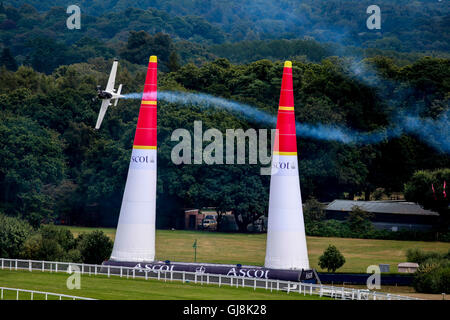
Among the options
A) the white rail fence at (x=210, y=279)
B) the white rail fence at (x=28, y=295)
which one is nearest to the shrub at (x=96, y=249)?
the white rail fence at (x=210, y=279)

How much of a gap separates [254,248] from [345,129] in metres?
23.4

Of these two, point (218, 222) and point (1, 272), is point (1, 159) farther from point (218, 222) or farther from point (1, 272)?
point (1, 272)

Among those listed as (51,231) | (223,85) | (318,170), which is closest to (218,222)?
(318,170)

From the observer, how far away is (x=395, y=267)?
7138cm

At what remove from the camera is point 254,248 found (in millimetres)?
81688

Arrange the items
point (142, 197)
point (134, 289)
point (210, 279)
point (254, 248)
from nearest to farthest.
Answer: point (134, 289)
point (210, 279)
point (142, 197)
point (254, 248)

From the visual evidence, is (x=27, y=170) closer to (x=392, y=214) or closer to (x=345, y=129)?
(x=345, y=129)

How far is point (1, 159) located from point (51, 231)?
33.5 m

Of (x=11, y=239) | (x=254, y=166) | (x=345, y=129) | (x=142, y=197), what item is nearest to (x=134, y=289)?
(x=142, y=197)

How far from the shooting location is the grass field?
249 ft

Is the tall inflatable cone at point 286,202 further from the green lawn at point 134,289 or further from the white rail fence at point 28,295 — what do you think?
the white rail fence at point 28,295

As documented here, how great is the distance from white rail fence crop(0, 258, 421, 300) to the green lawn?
1.54 ft

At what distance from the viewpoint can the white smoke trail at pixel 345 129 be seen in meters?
97.8

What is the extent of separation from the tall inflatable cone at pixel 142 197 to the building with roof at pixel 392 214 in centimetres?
3974
